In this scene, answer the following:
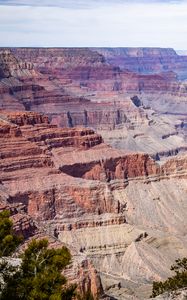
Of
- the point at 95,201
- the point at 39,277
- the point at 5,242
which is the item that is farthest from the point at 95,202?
the point at 39,277

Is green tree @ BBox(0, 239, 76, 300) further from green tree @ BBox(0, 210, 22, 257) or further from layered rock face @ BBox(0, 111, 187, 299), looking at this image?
layered rock face @ BBox(0, 111, 187, 299)

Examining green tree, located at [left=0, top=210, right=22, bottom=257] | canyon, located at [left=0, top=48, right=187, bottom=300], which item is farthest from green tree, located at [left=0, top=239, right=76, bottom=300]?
canyon, located at [left=0, top=48, right=187, bottom=300]

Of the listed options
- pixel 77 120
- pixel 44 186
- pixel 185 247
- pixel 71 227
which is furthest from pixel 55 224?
pixel 77 120

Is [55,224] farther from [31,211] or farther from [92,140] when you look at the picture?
[92,140]

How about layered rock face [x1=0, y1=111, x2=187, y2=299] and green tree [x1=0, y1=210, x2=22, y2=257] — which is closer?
green tree [x1=0, y1=210, x2=22, y2=257]

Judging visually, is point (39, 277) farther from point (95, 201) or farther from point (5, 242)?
point (95, 201)

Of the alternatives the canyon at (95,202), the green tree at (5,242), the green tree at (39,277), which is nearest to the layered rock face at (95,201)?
the canyon at (95,202)
